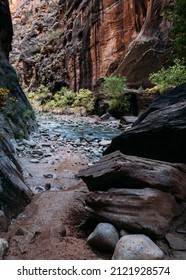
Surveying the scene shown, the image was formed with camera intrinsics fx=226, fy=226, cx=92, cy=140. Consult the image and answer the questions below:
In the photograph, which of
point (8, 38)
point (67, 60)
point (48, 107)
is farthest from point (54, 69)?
point (8, 38)

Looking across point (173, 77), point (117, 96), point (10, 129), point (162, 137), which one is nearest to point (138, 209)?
point (162, 137)

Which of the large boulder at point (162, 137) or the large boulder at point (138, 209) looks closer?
the large boulder at point (138, 209)

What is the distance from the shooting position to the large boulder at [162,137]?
2732mm

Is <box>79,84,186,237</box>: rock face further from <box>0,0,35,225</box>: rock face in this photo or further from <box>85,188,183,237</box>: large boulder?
<box>0,0,35,225</box>: rock face

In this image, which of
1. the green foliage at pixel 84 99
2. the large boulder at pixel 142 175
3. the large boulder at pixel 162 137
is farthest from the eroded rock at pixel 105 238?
the green foliage at pixel 84 99

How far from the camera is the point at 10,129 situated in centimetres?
592

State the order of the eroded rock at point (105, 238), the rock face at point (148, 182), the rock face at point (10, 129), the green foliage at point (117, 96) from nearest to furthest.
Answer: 1. the eroded rock at point (105, 238)
2. the rock face at point (148, 182)
3. the rock face at point (10, 129)
4. the green foliage at point (117, 96)

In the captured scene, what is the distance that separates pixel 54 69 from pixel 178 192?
1192 inches

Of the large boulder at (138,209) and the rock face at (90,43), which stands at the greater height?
the rock face at (90,43)

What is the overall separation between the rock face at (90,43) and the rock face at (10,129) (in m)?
10.3

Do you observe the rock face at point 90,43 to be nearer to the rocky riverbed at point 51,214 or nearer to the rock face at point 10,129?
the rock face at point 10,129

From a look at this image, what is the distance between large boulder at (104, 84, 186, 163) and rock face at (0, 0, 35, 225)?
1566mm

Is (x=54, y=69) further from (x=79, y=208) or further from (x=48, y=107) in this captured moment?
(x=79, y=208)
